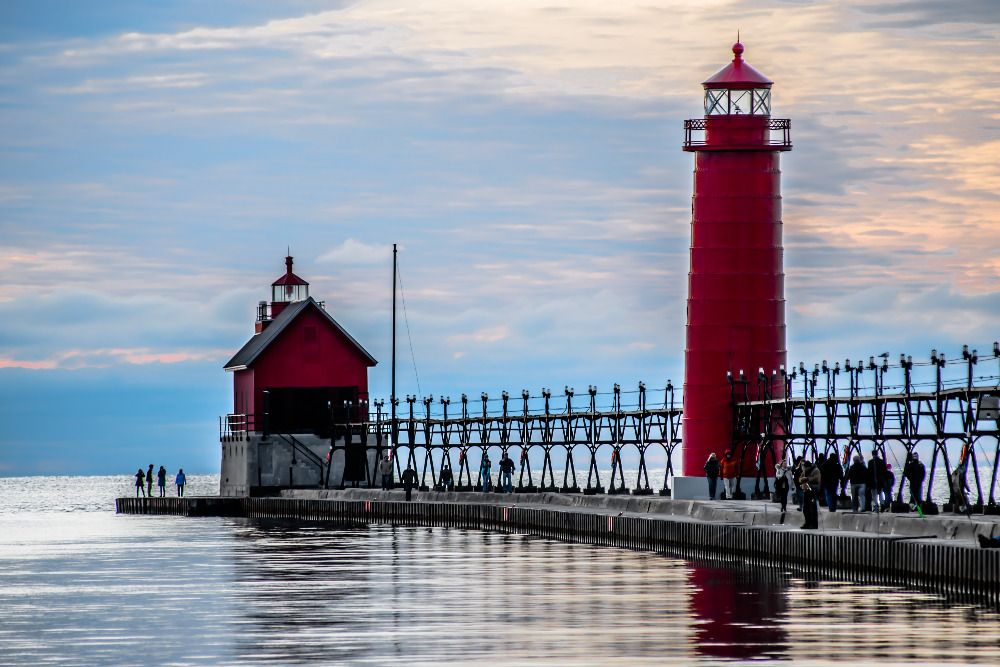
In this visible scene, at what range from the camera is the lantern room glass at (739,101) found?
39812mm

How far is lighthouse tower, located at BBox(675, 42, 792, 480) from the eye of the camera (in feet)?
130

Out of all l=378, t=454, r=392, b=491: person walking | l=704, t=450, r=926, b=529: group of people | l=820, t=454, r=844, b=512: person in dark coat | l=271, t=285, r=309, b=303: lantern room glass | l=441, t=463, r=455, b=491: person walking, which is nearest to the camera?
l=704, t=450, r=926, b=529: group of people

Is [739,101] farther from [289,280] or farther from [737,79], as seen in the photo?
[289,280]

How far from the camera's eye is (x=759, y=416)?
130 feet

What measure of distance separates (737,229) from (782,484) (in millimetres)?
7403

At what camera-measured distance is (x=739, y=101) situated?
131 ft

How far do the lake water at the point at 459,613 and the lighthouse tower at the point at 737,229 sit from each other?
24.7ft

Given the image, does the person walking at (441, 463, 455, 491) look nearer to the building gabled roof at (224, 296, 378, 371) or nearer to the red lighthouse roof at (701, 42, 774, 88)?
the building gabled roof at (224, 296, 378, 371)

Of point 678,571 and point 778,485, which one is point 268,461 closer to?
point 778,485

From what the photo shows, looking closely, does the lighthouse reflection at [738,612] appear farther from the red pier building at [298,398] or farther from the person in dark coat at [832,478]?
the red pier building at [298,398]

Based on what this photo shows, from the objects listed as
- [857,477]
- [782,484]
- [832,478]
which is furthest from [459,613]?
[782,484]

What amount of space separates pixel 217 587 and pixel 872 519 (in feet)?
39.1

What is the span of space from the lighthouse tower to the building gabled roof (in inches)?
1043

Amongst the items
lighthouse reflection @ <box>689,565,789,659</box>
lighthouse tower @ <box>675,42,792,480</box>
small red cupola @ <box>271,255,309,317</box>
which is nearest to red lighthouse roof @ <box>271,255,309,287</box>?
small red cupola @ <box>271,255,309,317</box>
